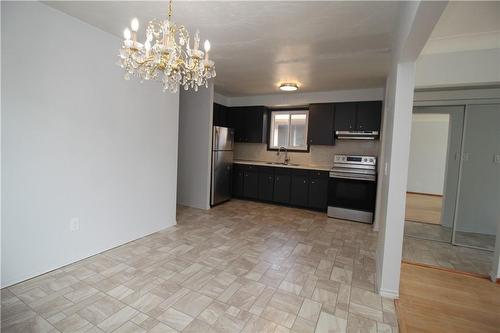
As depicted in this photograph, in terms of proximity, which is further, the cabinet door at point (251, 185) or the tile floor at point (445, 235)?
the cabinet door at point (251, 185)

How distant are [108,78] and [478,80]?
13.7ft

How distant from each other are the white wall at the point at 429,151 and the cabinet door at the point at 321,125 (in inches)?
56.7

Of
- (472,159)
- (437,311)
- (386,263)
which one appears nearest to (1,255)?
(386,263)

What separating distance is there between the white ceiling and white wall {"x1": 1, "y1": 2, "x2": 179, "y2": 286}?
325 centimetres

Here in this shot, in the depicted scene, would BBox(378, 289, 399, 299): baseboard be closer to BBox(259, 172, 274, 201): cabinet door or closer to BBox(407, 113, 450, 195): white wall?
BBox(407, 113, 450, 195): white wall

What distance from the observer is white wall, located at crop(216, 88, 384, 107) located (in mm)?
4637

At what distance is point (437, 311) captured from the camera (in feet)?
6.54

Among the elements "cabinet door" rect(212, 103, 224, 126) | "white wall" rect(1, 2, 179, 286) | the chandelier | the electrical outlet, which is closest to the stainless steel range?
"cabinet door" rect(212, 103, 224, 126)

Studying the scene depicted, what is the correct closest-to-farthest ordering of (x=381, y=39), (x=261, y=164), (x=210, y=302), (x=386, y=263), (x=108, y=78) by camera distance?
(x=210, y=302) < (x=386, y=263) < (x=381, y=39) < (x=108, y=78) < (x=261, y=164)

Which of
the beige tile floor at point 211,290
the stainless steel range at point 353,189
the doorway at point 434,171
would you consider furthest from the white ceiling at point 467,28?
the beige tile floor at point 211,290

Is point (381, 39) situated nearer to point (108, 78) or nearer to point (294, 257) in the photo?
point (294, 257)

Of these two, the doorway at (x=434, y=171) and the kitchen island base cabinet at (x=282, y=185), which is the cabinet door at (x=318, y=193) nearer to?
the kitchen island base cabinet at (x=282, y=185)

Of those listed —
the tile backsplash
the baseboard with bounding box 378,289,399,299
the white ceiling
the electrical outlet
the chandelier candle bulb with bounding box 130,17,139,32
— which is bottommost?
the baseboard with bounding box 378,289,399,299

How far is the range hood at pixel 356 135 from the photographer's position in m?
4.53
